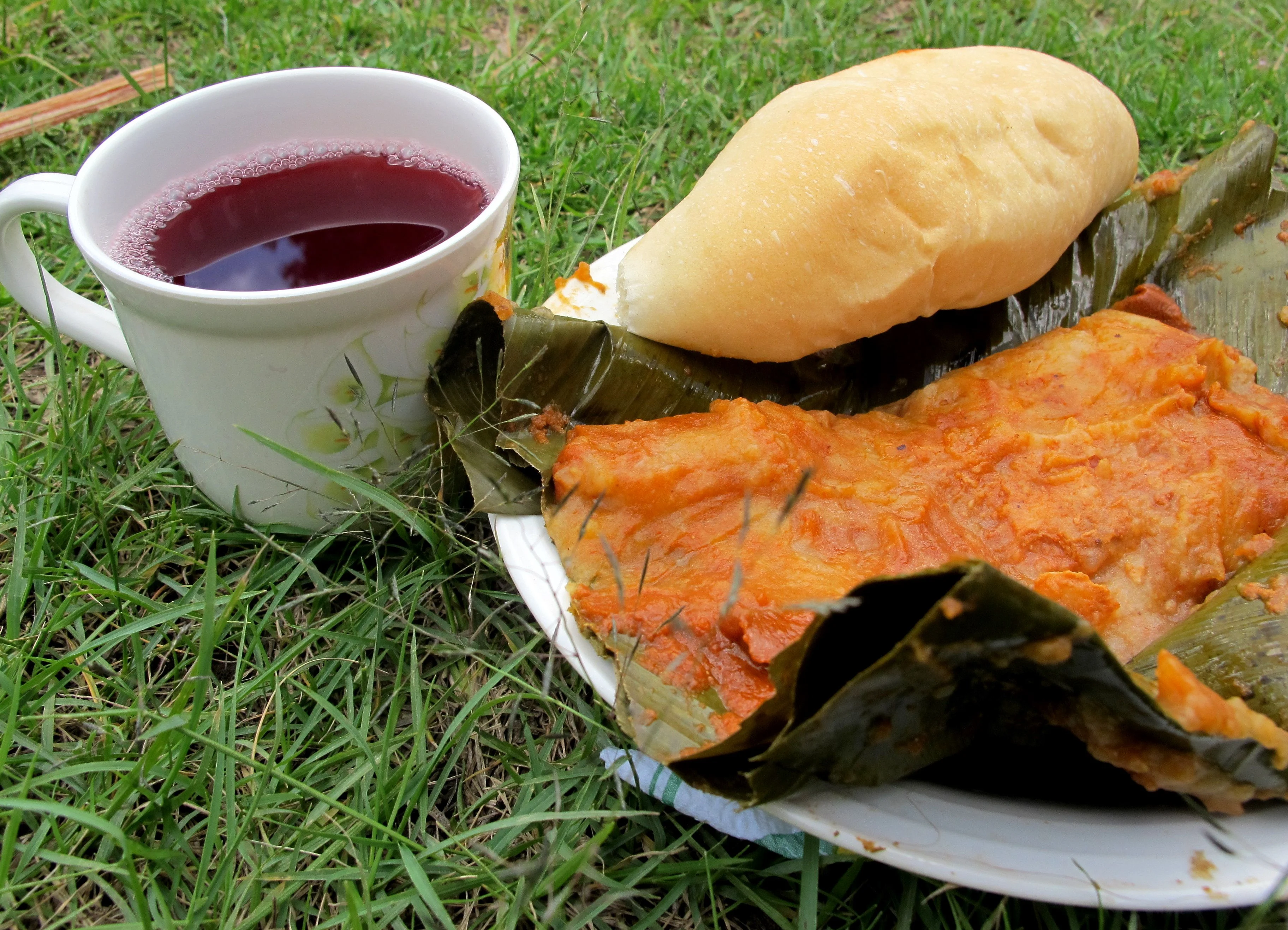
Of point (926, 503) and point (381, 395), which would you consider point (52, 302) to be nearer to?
point (381, 395)

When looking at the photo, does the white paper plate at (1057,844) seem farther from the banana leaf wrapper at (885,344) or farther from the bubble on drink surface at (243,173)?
the bubble on drink surface at (243,173)

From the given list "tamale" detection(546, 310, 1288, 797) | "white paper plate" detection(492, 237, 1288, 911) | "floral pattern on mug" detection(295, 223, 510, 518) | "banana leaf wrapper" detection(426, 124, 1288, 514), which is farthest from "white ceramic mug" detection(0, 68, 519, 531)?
"white paper plate" detection(492, 237, 1288, 911)

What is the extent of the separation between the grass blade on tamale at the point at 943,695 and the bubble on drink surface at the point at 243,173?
1.26 m

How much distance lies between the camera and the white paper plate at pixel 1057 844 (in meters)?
1.28

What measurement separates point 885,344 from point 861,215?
1.43 feet

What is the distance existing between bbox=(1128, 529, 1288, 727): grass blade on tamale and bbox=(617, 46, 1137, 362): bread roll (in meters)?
0.84

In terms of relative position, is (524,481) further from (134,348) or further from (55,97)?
(55,97)

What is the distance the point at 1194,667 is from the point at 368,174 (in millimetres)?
1903

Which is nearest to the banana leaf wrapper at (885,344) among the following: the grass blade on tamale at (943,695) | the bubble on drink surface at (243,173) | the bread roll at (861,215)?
the bread roll at (861,215)

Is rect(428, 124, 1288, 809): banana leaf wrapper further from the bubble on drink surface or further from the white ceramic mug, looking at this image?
the bubble on drink surface


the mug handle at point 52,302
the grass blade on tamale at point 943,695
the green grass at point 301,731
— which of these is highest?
the grass blade on tamale at point 943,695

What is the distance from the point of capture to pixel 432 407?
196 cm

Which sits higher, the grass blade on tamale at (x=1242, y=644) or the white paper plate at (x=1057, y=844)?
the grass blade on tamale at (x=1242, y=644)

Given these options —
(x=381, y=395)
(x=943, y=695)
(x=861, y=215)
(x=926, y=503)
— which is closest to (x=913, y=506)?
(x=926, y=503)
